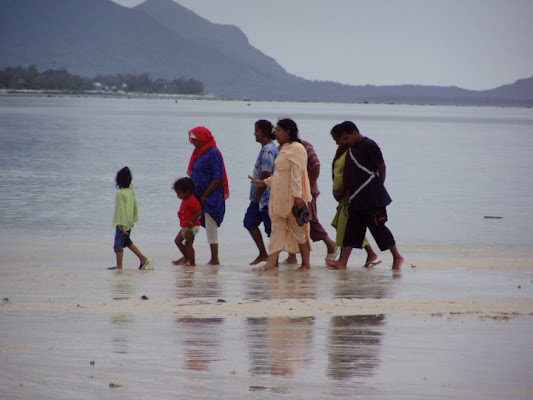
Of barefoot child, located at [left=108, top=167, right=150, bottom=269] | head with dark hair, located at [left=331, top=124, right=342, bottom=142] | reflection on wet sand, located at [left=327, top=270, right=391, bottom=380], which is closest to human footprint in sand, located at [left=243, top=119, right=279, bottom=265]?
head with dark hair, located at [left=331, top=124, right=342, bottom=142]

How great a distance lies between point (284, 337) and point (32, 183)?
59.2ft

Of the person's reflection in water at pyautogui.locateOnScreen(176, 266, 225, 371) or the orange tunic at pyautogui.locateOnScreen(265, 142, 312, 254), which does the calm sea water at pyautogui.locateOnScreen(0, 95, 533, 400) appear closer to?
the person's reflection in water at pyautogui.locateOnScreen(176, 266, 225, 371)

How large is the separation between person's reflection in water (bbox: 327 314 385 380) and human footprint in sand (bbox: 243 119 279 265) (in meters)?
3.44

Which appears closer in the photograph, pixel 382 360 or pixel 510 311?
pixel 382 360

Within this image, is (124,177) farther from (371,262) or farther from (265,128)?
(371,262)

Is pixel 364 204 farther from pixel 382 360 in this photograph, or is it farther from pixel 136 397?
pixel 136 397

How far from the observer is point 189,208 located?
36.5 ft

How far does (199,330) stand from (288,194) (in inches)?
→ 139

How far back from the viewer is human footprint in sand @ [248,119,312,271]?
10.4 m

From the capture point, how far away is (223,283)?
32.2 feet

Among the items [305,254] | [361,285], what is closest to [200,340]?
[361,285]

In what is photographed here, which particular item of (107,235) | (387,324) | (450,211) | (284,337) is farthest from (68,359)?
(450,211)

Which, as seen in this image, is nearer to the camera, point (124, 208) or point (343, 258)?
point (124, 208)

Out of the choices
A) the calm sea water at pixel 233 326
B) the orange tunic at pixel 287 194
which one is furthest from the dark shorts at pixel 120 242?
the orange tunic at pixel 287 194
